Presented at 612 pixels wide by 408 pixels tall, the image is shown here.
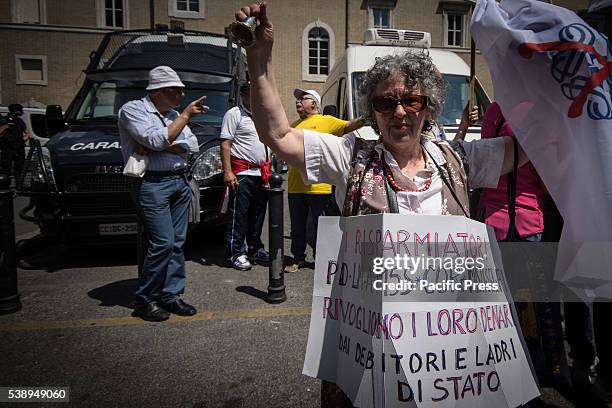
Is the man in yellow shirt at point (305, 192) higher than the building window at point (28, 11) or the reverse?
the reverse

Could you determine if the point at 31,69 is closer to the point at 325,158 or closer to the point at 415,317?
the point at 325,158

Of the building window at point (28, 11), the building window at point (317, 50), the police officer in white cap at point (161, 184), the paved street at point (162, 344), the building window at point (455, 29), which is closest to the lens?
the paved street at point (162, 344)

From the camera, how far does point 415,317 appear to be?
4.50 ft

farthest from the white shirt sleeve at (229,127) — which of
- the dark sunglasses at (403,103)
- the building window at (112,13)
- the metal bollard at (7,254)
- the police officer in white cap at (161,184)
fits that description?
the building window at (112,13)

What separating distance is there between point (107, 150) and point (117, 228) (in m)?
0.87

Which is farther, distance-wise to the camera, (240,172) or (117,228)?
(240,172)

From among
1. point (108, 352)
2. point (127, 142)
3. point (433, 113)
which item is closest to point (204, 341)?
point (108, 352)

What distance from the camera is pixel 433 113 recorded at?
177 cm

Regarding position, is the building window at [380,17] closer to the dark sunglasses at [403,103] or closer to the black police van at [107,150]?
the black police van at [107,150]

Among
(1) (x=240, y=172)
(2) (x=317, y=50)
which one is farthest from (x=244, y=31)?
(2) (x=317, y=50)

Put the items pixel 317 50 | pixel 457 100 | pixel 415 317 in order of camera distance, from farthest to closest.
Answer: pixel 317 50 → pixel 457 100 → pixel 415 317

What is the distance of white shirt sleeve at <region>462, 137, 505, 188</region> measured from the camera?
179 centimetres

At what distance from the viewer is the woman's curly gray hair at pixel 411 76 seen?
1656 mm

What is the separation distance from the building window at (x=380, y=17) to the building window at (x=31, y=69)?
19.1m
